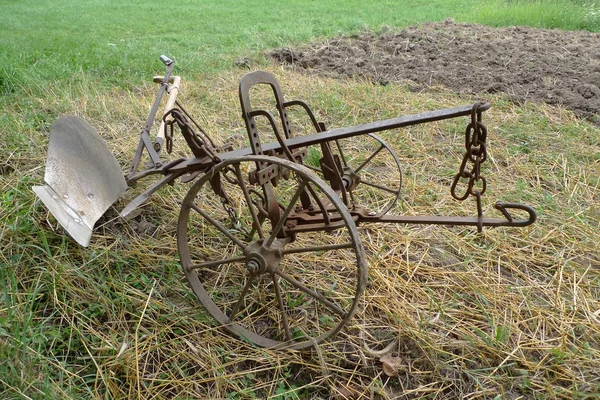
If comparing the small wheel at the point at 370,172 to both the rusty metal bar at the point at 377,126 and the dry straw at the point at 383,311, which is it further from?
the rusty metal bar at the point at 377,126

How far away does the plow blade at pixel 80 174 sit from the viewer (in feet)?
7.48

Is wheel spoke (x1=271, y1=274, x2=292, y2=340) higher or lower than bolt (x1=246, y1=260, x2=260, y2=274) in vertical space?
lower

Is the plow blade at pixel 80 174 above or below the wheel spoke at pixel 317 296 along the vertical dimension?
above

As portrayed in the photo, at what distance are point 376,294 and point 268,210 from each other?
2.10 ft

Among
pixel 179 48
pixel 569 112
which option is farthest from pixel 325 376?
pixel 179 48

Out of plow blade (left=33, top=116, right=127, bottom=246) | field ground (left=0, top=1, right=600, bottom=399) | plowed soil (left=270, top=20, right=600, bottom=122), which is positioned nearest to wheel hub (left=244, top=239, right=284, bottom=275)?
field ground (left=0, top=1, right=600, bottom=399)

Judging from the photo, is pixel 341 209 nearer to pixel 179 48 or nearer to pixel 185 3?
pixel 179 48

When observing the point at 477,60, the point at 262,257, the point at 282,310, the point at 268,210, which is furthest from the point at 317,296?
the point at 477,60

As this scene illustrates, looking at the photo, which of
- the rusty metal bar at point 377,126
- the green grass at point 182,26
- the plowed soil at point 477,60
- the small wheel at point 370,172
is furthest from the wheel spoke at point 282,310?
the green grass at point 182,26

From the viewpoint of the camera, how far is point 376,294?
6.83 ft

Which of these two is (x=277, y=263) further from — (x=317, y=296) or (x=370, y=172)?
(x=370, y=172)

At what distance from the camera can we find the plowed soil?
4.27m

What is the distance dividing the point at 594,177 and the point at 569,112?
3.56ft

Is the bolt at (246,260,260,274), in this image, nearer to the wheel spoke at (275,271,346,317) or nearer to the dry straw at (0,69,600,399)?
the wheel spoke at (275,271,346,317)
